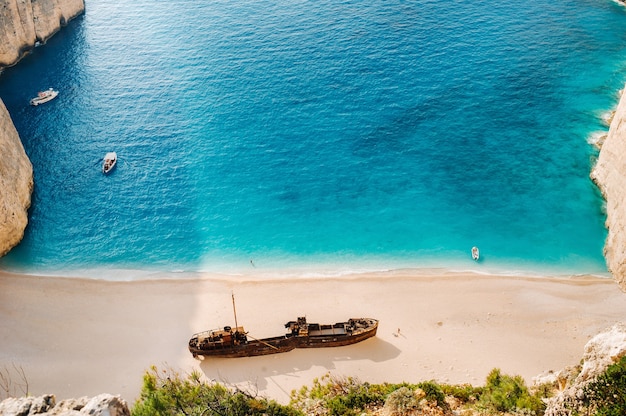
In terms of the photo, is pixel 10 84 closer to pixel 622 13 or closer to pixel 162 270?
pixel 162 270

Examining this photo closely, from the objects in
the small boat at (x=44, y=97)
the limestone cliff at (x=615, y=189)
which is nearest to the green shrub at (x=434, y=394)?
the limestone cliff at (x=615, y=189)

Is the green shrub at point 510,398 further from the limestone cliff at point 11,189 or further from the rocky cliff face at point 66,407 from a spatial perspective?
the limestone cliff at point 11,189

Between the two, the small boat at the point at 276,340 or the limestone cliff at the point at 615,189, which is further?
the limestone cliff at the point at 615,189

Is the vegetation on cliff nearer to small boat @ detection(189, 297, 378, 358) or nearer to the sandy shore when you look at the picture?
the sandy shore

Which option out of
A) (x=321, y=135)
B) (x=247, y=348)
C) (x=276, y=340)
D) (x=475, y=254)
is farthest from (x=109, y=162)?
(x=475, y=254)

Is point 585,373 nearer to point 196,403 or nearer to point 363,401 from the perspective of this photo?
point 363,401

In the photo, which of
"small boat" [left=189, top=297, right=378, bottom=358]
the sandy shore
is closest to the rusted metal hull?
"small boat" [left=189, top=297, right=378, bottom=358]

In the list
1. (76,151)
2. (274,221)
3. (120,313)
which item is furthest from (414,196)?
(76,151)
